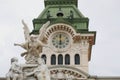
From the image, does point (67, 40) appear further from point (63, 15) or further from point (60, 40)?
point (63, 15)

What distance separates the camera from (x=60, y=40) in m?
59.9

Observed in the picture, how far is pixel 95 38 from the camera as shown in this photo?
60.2 metres

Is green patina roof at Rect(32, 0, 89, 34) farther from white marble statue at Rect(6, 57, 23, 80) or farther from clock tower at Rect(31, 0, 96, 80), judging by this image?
white marble statue at Rect(6, 57, 23, 80)

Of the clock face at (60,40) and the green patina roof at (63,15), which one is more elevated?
the green patina roof at (63,15)

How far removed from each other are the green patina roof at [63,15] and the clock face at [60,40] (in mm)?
1664

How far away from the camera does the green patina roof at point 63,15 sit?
5941 cm

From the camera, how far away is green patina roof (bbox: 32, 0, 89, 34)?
5941 centimetres

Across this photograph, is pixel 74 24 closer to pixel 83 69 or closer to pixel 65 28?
pixel 65 28

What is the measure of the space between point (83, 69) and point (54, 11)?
7729 mm

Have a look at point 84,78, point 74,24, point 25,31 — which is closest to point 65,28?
point 74,24

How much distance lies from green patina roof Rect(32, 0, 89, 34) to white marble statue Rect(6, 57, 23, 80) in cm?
4200

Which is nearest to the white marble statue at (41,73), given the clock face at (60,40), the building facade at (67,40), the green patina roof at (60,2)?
the building facade at (67,40)

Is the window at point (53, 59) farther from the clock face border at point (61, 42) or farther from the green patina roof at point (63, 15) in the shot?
the green patina roof at point (63, 15)

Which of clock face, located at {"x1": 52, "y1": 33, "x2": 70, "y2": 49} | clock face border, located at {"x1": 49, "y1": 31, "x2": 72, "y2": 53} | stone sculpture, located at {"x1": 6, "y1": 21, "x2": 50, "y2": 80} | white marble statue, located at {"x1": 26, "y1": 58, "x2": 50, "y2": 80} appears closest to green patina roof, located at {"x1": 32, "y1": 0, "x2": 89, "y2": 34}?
clock face border, located at {"x1": 49, "y1": 31, "x2": 72, "y2": 53}
